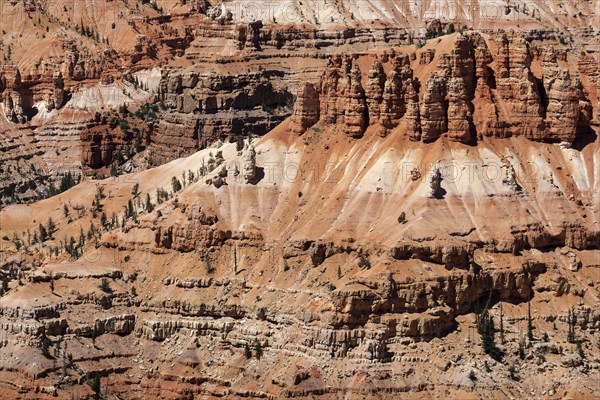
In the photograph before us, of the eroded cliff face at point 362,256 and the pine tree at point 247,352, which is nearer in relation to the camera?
the eroded cliff face at point 362,256

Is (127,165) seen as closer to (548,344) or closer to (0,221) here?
(0,221)

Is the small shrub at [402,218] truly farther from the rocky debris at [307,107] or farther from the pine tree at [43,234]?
the pine tree at [43,234]

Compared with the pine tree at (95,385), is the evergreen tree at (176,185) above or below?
above

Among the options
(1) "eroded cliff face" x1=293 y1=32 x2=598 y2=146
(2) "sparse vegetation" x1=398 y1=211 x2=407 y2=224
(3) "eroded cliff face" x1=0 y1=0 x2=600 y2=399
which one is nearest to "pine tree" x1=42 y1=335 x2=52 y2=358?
(3) "eroded cliff face" x1=0 y1=0 x2=600 y2=399

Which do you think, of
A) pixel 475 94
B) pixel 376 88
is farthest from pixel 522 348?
pixel 376 88

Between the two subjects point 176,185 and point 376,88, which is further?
point 176,185

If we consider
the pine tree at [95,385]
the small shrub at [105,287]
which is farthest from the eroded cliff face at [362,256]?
the pine tree at [95,385]

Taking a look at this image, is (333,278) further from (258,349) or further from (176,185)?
(176,185)

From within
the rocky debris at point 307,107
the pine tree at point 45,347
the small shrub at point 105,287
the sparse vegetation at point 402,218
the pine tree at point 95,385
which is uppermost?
the rocky debris at point 307,107

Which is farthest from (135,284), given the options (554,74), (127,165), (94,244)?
(127,165)
